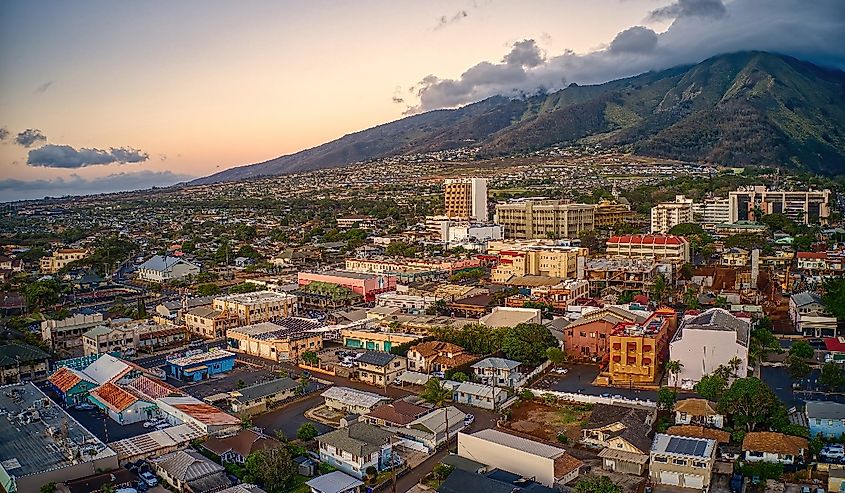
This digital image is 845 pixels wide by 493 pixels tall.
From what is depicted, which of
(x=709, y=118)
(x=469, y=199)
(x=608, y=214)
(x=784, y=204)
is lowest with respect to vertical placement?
(x=608, y=214)

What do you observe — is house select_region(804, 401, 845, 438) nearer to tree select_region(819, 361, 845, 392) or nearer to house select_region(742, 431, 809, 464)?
house select_region(742, 431, 809, 464)

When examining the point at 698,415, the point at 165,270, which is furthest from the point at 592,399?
the point at 165,270

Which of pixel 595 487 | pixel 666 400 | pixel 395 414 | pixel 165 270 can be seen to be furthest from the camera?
pixel 165 270

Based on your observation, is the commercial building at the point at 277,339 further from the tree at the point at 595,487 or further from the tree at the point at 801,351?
the tree at the point at 801,351

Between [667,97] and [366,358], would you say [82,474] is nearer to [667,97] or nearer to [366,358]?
[366,358]

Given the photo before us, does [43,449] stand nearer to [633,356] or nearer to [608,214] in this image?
[633,356]

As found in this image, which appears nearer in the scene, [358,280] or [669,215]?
[358,280]

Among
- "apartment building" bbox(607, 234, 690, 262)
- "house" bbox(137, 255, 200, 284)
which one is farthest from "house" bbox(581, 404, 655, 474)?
"house" bbox(137, 255, 200, 284)
